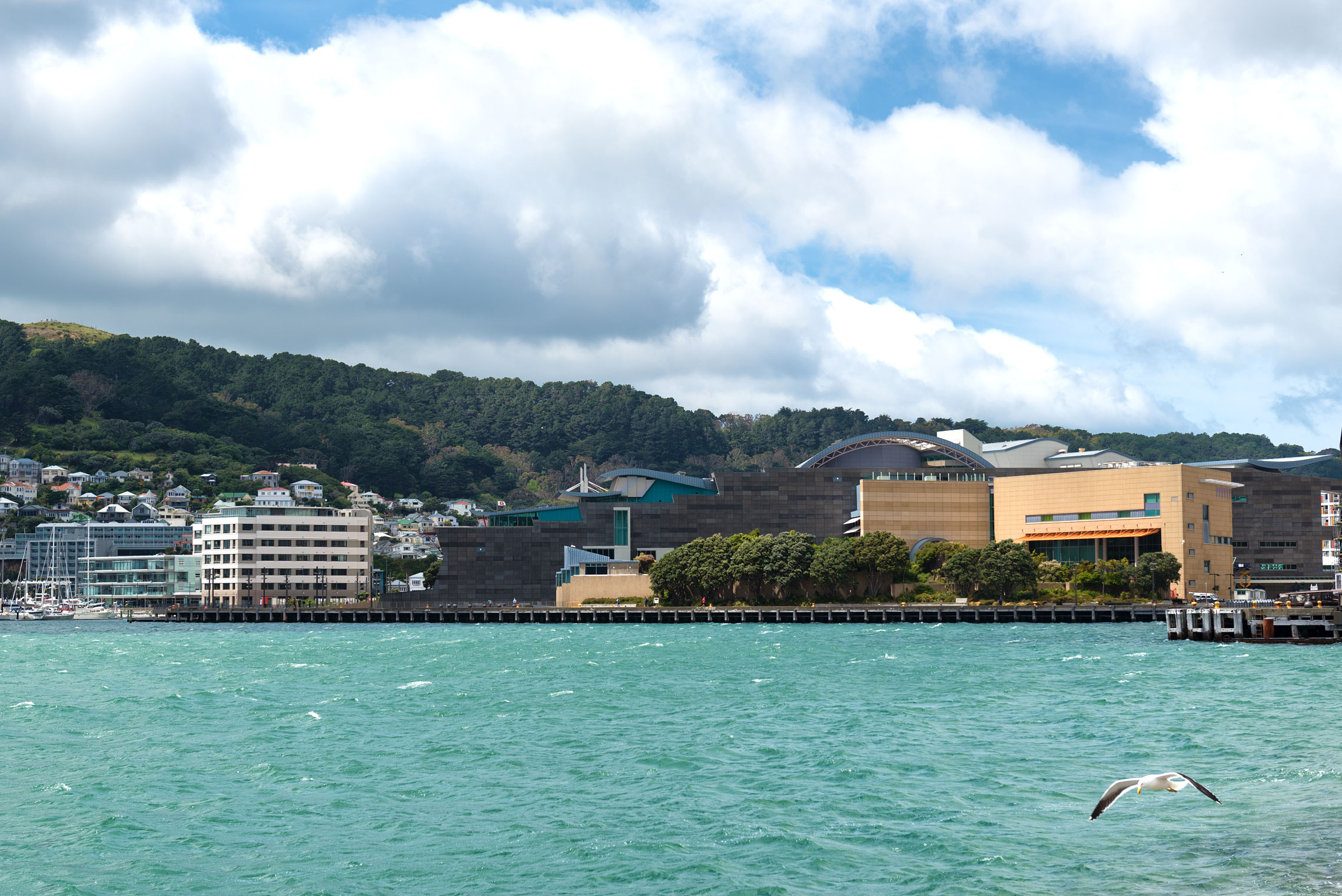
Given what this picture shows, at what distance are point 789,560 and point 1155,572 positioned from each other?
3893 cm

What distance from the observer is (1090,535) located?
151875 millimetres

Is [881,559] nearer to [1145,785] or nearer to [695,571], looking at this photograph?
[695,571]

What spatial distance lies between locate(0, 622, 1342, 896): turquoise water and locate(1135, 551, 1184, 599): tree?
226 ft

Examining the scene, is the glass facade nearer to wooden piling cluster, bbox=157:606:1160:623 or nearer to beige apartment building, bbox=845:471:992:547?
beige apartment building, bbox=845:471:992:547

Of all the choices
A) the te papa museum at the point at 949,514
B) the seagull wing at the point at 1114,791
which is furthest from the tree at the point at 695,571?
the seagull wing at the point at 1114,791

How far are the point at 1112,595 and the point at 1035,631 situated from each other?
32.5 metres

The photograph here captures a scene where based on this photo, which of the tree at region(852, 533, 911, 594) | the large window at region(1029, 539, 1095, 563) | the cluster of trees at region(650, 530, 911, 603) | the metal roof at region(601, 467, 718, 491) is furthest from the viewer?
the metal roof at region(601, 467, 718, 491)

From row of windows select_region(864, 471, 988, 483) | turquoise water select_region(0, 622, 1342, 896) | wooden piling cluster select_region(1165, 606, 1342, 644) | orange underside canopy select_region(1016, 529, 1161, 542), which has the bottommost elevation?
wooden piling cluster select_region(1165, 606, 1342, 644)

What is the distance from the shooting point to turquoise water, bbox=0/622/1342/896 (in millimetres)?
27062

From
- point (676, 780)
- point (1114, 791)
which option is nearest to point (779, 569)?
point (676, 780)

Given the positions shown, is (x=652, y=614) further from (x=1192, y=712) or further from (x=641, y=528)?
(x=1192, y=712)

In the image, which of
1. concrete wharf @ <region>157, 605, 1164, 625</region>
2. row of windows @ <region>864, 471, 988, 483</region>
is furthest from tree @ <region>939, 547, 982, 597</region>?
row of windows @ <region>864, 471, 988, 483</region>

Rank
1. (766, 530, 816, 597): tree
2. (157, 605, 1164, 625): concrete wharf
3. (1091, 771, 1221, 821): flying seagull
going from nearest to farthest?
1. (1091, 771, 1221, 821): flying seagull
2. (157, 605, 1164, 625): concrete wharf
3. (766, 530, 816, 597): tree

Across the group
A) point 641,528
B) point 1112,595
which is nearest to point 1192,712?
point 1112,595
